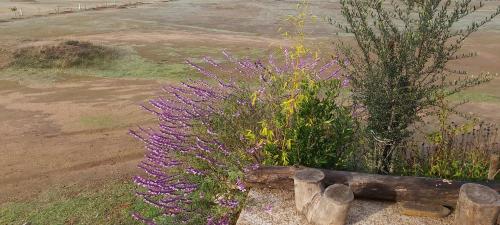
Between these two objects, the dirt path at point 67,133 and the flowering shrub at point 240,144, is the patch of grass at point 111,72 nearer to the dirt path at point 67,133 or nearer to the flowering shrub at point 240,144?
the dirt path at point 67,133

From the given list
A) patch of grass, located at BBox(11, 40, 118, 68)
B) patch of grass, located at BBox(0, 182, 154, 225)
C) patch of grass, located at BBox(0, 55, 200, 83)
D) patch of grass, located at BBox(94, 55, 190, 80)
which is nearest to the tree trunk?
patch of grass, located at BBox(0, 182, 154, 225)

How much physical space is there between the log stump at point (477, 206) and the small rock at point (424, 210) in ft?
1.08

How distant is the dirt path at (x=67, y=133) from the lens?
8367 millimetres

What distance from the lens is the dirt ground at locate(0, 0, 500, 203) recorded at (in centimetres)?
868

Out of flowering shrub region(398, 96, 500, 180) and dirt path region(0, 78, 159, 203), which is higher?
flowering shrub region(398, 96, 500, 180)

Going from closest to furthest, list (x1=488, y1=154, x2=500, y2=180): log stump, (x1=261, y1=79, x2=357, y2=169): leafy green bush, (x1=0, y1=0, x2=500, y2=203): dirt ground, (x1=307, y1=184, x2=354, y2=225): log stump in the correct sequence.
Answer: (x1=307, y1=184, x2=354, y2=225): log stump
(x1=261, y1=79, x2=357, y2=169): leafy green bush
(x1=488, y1=154, x2=500, y2=180): log stump
(x1=0, y1=0, x2=500, y2=203): dirt ground

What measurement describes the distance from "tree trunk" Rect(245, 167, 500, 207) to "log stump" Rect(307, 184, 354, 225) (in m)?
0.61

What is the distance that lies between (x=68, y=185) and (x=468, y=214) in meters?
6.21

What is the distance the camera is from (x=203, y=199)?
242 inches

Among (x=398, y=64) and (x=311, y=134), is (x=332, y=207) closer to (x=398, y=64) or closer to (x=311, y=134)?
(x=311, y=134)

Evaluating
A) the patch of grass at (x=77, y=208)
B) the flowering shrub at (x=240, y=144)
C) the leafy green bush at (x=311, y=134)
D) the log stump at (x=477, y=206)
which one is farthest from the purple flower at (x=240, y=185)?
the log stump at (x=477, y=206)

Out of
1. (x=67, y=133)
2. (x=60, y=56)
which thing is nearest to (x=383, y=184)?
(x=67, y=133)

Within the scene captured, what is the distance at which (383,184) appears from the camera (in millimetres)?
5590

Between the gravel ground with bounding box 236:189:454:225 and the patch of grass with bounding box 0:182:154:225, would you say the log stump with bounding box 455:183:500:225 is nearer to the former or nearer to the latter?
the gravel ground with bounding box 236:189:454:225
